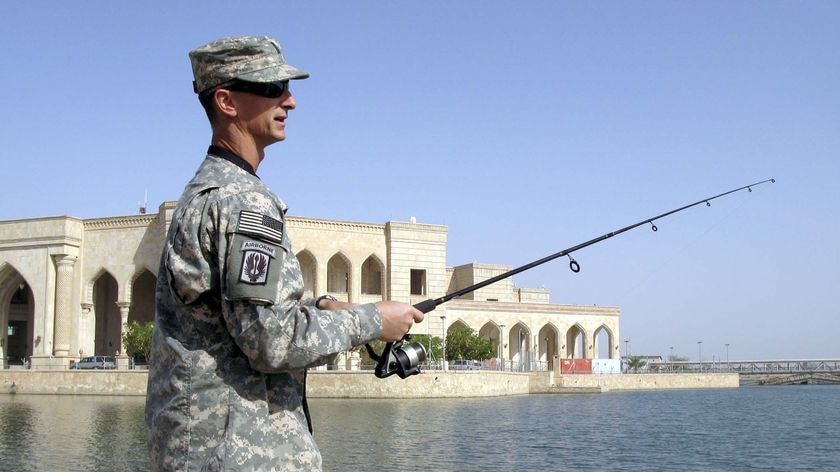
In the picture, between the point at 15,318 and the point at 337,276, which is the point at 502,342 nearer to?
the point at 337,276

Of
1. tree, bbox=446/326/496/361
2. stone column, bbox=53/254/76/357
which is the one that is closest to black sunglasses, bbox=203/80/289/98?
stone column, bbox=53/254/76/357

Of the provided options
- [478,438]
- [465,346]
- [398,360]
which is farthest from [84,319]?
[398,360]

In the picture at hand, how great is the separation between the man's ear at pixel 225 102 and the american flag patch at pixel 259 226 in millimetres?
406

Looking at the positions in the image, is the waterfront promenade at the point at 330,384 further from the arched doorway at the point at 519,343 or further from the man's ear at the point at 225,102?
the man's ear at the point at 225,102

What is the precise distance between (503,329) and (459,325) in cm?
427

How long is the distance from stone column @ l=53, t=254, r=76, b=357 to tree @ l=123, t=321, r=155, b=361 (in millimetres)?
2990

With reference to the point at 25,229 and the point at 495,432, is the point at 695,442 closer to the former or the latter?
the point at 495,432

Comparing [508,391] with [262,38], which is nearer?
[262,38]

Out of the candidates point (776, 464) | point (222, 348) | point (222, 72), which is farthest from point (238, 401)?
point (776, 464)

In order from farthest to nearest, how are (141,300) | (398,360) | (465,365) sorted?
(141,300) < (465,365) < (398,360)

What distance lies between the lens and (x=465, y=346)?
50562 millimetres

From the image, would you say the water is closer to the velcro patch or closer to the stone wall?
the velcro patch

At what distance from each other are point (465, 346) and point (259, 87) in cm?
4861

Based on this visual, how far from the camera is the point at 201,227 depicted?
7.42ft
